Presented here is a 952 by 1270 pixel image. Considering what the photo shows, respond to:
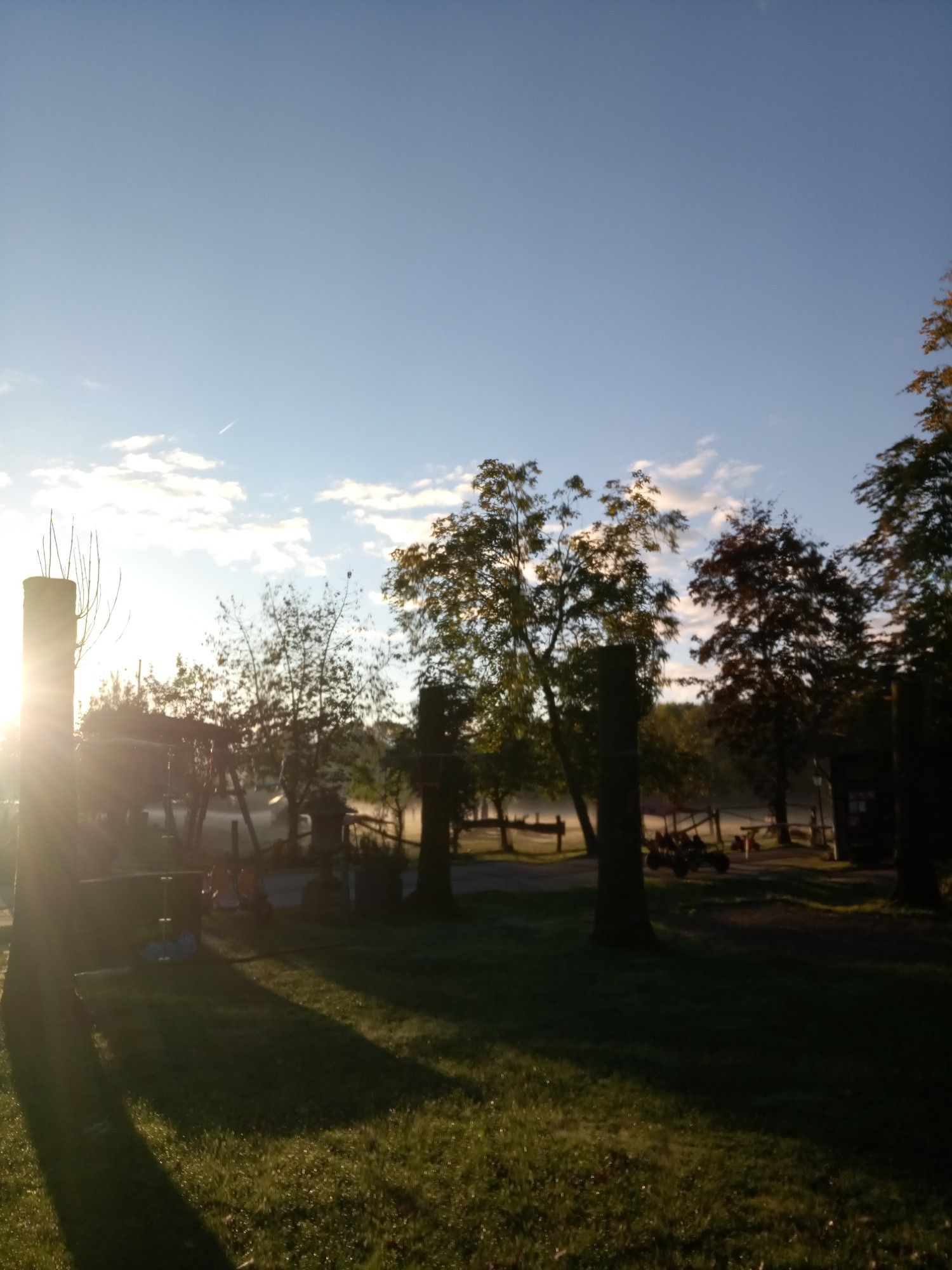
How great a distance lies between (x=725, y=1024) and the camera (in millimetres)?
9312

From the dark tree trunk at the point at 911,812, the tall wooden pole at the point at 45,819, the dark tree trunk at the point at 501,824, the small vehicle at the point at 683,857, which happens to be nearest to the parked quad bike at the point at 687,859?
the small vehicle at the point at 683,857

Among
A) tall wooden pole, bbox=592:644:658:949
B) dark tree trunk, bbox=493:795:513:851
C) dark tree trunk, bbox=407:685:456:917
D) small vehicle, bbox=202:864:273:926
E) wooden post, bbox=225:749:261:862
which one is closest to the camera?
tall wooden pole, bbox=592:644:658:949

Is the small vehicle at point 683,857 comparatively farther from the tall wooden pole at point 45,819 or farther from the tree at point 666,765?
the tall wooden pole at point 45,819

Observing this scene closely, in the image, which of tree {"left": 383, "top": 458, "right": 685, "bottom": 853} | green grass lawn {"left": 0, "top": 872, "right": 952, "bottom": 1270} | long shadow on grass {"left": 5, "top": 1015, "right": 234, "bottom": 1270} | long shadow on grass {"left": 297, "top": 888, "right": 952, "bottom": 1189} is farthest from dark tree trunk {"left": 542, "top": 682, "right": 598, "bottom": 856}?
long shadow on grass {"left": 5, "top": 1015, "right": 234, "bottom": 1270}

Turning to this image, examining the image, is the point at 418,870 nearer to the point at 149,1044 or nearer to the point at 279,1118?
the point at 149,1044

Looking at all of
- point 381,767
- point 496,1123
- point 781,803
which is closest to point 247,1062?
point 496,1123

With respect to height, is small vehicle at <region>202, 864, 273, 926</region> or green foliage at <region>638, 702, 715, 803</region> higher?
green foliage at <region>638, 702, 715, 803</region>

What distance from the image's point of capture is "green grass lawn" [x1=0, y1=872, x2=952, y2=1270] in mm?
5152

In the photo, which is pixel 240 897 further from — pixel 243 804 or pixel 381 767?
Answer: pixel 381 767

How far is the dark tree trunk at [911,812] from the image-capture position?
1822 centimetres

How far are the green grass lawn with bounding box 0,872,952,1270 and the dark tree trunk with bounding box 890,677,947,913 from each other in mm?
6822

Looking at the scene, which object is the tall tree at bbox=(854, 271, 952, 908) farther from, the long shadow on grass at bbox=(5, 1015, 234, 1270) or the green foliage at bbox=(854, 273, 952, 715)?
the long shadow on grass at bbox=(5, 1015, 234, 1270)

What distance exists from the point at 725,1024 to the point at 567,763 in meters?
27.3

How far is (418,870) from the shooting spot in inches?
742
